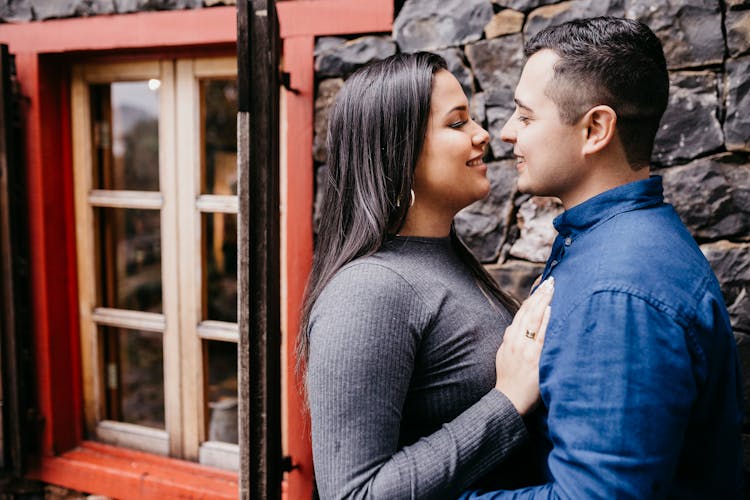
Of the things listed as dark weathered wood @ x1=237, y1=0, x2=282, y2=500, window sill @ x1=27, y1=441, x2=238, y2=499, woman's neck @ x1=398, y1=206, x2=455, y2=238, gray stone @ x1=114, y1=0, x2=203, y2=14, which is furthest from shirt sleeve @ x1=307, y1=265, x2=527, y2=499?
gray stone @ x1=114, y1=0, x2=203, y2=14

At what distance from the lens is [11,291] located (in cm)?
262

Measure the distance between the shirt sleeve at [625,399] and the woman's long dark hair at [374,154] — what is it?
0.59 metres

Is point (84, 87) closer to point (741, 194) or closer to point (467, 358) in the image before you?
point (467, 358)

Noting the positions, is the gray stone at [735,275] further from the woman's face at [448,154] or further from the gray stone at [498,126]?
the woman's face at [448,154]

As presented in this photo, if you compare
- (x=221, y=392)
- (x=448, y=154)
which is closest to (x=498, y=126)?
(x=448, y=154)

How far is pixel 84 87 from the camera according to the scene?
2836 mm

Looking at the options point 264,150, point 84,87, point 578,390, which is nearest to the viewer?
point 578,390

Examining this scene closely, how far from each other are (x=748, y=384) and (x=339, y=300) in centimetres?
156

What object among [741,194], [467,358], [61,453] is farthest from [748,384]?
[61,453]

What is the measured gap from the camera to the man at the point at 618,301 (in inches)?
40.8

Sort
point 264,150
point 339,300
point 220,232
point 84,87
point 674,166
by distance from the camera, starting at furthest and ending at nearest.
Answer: point 220,232
point 84,87
point 674,166
point 264,150
point 339,300

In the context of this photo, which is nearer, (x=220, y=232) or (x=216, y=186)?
(x=216, y=186)

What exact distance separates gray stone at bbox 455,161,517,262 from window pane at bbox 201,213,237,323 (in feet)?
5.21

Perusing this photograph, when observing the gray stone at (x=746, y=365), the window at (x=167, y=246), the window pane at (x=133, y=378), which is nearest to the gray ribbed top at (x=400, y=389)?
the gray stone at (x=746, y=365)
